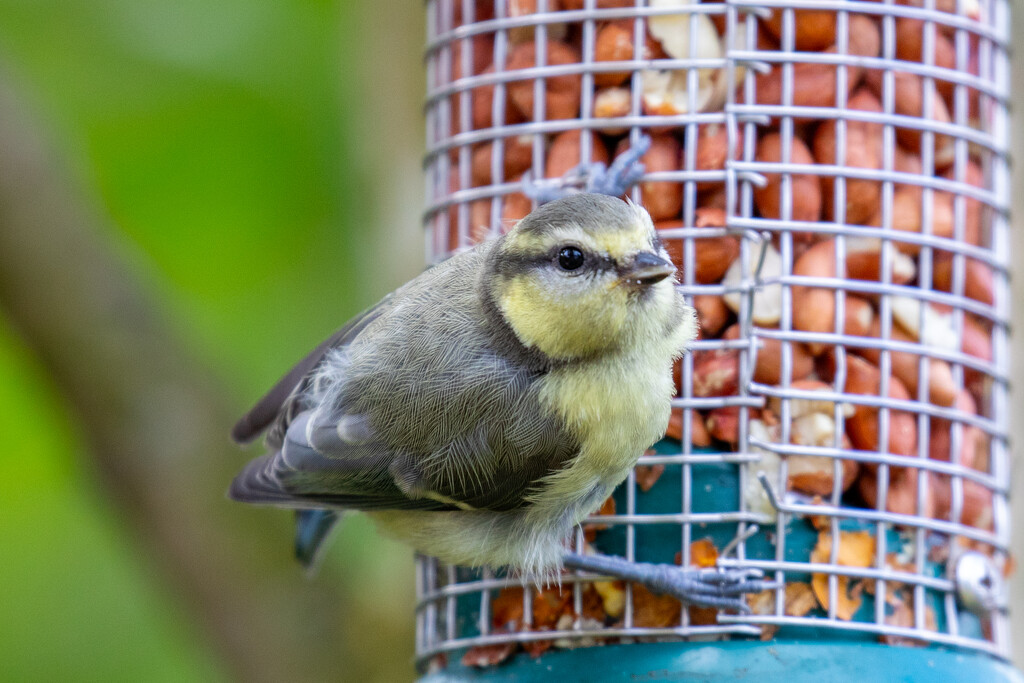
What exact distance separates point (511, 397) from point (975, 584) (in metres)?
1.49

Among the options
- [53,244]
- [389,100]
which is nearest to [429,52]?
[389,100]

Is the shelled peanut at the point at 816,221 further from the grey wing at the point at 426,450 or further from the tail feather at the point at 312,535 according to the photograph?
the tail feather at the point at 312,535

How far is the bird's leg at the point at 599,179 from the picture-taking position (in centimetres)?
367

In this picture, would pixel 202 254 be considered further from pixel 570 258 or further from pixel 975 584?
pixel 975 584

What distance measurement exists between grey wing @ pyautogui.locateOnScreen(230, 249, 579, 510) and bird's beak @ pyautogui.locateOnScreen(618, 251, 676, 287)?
0.44 meters

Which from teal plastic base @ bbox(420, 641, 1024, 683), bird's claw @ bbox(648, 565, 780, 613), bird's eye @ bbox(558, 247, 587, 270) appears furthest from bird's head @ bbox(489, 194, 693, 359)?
teal plastic base @ bbox(420, 641, 1024, 683)

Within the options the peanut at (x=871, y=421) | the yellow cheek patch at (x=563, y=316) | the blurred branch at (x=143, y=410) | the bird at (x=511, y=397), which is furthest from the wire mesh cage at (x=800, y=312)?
the blurred branch at (x=143, y=410)

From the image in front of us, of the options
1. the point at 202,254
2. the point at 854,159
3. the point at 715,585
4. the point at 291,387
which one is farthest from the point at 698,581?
the point at 202,254

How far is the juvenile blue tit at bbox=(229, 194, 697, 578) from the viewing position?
10.2 ft

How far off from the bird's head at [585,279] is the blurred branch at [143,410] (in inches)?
120

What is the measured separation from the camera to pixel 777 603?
3518 mm

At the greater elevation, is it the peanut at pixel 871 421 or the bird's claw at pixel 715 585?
the peanut at pixel 871 421

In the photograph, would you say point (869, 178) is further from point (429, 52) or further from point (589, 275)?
point (429, 52)

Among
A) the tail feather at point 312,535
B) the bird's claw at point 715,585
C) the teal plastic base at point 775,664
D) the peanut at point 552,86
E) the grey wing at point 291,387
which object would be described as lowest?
the teal plastic base at point 775,664
